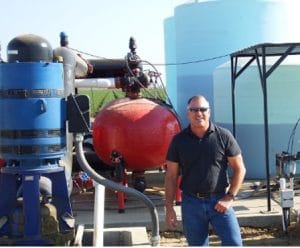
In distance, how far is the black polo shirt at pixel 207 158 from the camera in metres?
4.14

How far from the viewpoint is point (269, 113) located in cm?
994

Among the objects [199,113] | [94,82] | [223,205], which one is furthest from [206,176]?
[94,82]

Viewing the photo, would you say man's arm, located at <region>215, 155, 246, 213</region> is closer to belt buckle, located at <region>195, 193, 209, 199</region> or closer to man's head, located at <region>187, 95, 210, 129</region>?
belt buckle, located at <region>195, 193, 209, 199</region>

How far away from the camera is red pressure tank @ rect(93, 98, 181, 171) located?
7.50m

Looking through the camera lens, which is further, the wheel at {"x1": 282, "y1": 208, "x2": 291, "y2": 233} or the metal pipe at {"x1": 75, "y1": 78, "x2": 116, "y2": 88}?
the metal pipe at {"x1": 75, "y1": 78, "x2": 116, "y2": 88}

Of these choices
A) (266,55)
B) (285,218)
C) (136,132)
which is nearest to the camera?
(285,218)

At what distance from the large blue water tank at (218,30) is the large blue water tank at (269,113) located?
1416 mm

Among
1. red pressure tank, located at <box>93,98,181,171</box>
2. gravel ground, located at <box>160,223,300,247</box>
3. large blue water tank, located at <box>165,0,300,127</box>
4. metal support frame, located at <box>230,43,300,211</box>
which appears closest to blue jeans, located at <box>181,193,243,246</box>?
gravel ground, located at <box>160,223,300,247</box>

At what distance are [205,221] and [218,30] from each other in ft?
25.8

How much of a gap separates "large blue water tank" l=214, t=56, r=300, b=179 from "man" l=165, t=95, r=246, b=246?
5.70m

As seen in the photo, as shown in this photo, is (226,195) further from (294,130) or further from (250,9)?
(250,9)

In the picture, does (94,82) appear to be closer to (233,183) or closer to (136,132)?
(136,132)

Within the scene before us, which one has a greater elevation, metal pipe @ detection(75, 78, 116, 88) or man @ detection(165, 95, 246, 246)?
metal pipe @ detection(75, 78, 116, 88)

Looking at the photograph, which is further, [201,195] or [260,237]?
[260,237]
